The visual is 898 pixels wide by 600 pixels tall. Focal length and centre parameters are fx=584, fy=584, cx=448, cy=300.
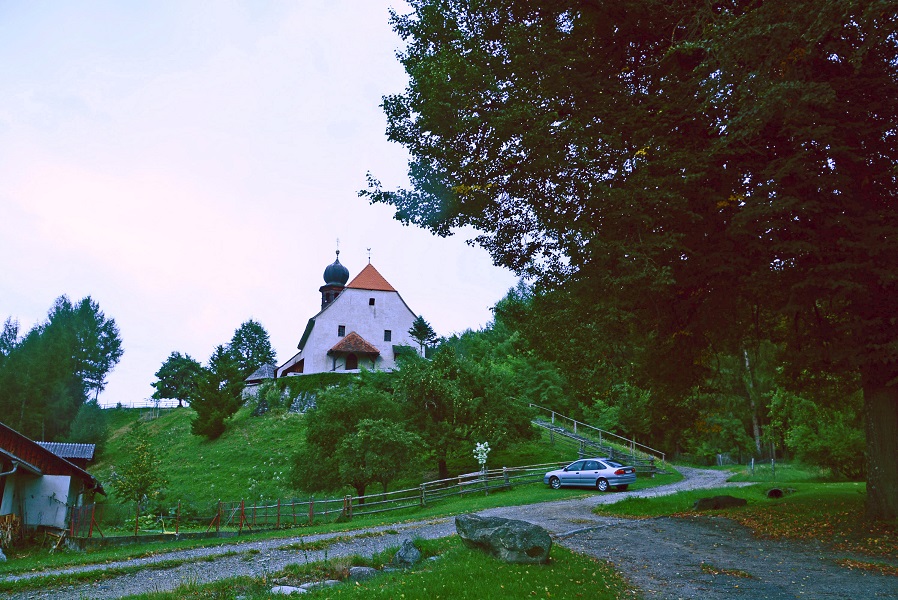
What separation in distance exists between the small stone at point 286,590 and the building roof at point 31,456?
17.7m

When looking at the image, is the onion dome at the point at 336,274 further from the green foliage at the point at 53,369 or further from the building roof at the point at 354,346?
the green foliage at the point at 53,369

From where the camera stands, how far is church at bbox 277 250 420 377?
190 ft

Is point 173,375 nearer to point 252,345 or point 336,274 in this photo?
point 252,345

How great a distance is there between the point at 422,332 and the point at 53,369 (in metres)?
37.4

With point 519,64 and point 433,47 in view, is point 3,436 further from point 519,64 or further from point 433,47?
point 519,64

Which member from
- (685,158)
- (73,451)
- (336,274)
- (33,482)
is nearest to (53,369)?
(73,451)

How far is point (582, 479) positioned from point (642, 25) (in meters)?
20.5

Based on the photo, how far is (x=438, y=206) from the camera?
14.5 metres

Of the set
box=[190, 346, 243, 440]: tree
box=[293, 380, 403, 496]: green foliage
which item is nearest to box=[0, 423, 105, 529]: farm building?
box=[293, 380, 403, 496]: green foliage

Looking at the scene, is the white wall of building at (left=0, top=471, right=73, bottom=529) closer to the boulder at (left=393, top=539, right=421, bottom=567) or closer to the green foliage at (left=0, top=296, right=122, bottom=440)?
the boulder at (left=393, top=539, right=421, bottom=567)

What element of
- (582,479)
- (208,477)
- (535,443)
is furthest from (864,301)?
(208,477)

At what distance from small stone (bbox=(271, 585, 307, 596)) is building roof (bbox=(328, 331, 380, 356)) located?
4872cm

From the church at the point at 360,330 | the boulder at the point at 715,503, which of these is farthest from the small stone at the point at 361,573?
the church at the point at 360,330

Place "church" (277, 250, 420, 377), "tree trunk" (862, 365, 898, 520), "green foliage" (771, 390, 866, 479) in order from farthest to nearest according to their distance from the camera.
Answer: "church" (277, 250, 420, 377)
"green foliage" (771, 390, 866, 479)
"tree trunk" (862, 365, 898, 520)
